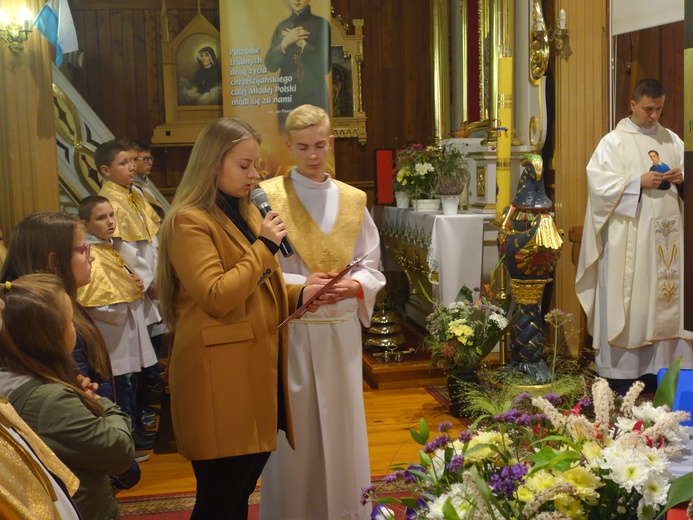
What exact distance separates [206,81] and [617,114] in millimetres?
4301

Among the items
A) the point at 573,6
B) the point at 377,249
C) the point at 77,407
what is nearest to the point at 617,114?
the point at 573,6

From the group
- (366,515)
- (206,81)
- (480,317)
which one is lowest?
(366,515)

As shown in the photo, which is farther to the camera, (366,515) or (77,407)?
(366,515)

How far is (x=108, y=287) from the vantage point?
4391 mm

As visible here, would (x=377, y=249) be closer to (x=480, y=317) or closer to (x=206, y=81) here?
(x=480, y=317)

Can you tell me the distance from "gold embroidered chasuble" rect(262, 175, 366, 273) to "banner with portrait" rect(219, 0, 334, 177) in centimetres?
447

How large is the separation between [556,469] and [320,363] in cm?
191

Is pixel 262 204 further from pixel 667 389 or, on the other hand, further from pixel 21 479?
pixel 667 389

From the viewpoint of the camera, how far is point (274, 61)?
771 centimetres

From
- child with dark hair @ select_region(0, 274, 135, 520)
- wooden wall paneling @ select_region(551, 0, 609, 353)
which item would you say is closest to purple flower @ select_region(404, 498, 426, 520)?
child with dark hair @ select_region(0, 274, 135, 520)

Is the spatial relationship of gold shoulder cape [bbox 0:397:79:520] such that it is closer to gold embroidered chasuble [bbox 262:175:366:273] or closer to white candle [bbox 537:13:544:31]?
gold embroidered chasuble [bbox 262:175:366:273]

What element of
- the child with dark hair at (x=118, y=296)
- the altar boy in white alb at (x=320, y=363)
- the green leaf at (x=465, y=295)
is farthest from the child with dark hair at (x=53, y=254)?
the green leaf at (x=465, y=295)

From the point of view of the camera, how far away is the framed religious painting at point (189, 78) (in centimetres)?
866

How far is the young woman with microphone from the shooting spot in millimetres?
2564
